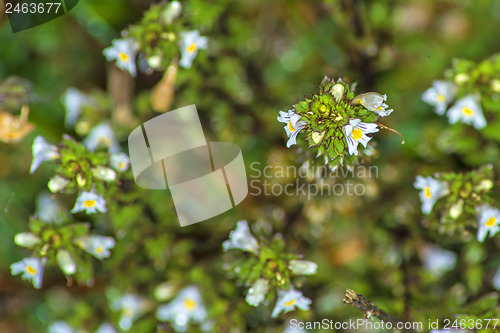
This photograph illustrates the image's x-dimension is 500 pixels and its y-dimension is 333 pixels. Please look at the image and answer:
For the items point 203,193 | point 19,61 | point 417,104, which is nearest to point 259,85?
point 203,193

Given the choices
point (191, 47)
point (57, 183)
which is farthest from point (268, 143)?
point (57, 183)

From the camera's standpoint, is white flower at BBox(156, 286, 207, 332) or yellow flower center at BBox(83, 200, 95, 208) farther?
white flower at BBox(156, 286, 207, 332)

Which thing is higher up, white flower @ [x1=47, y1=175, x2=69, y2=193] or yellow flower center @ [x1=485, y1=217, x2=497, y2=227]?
white flower @ [x1=47, y1=175, x2=69, y2=193]

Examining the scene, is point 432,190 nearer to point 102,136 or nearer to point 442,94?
point 442,94

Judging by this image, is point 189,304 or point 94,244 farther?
point 189,304

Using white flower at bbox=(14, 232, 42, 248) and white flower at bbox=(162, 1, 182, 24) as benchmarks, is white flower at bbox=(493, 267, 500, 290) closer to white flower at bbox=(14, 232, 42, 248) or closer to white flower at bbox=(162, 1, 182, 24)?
white flower at bbox=(162, 1, 182, 24)

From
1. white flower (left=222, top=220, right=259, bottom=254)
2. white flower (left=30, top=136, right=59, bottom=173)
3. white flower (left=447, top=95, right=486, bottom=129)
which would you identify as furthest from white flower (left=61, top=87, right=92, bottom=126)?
white flower (left=447, top=95, right=486, bottom=129)

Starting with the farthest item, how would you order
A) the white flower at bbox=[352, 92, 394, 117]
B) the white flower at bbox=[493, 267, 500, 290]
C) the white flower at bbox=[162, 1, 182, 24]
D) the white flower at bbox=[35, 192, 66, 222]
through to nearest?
1. the white flower at bbox=[35, 192, 66, 222]
2. the white flower at bbox=[493, 267, 500, 290]
3. the white flower at bbox=[162, 1, 182, 24]
4. the white flower at bbox=[352, 92, 394, 117]

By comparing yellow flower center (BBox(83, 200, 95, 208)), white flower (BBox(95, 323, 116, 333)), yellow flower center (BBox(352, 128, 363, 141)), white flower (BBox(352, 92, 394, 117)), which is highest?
white flower (BBox(352, 92, 394, 117))

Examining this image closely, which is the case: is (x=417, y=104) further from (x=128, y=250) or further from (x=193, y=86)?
(x=128, y=250)
